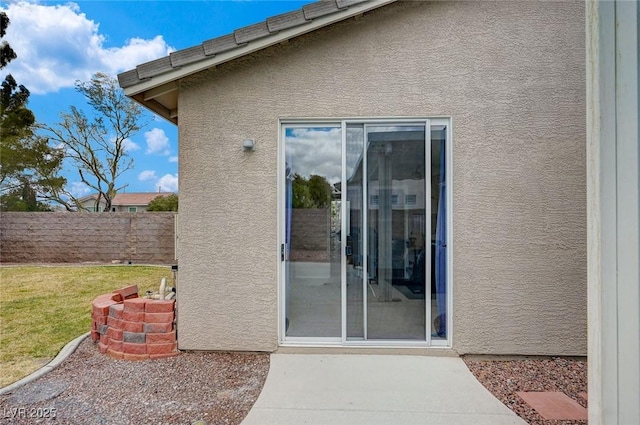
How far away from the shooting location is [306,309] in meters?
5.45

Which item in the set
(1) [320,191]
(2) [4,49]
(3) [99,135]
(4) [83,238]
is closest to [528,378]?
(1) [320,191]

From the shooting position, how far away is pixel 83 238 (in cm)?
1596

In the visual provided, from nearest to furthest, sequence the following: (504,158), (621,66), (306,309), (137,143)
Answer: (621,66) → (504,158) → (306,309) → (137,143)

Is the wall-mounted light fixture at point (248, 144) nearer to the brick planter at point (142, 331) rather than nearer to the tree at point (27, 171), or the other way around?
the brick planter at point (142, 331)

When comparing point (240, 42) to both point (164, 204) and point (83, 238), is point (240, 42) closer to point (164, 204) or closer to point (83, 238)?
point (83, 238)

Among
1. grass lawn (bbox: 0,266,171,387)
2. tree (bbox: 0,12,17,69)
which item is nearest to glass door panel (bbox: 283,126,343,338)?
grass lawn (bbox: 0,266,171,387)

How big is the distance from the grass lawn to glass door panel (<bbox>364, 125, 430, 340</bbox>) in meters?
5.26

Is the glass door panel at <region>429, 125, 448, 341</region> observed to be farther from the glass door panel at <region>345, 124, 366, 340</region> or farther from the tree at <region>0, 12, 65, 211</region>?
the tree at <region>0, 12, 65, 211</region>

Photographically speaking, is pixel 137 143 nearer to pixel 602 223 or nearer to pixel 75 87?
pixel 75 87

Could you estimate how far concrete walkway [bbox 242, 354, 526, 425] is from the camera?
11.8 feet

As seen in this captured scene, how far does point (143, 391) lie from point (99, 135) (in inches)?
1203

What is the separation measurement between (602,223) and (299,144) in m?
4.03

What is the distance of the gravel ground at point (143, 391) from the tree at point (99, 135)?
27.9 metres

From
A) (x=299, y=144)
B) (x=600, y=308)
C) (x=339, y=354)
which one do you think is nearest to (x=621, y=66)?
(x=600, y=308)
